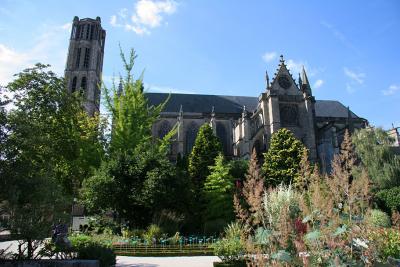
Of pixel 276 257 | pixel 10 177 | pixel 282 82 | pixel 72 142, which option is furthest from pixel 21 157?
pixel 282 82

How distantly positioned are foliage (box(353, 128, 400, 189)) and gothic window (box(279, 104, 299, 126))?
10.8 m

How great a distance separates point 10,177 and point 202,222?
658 inches

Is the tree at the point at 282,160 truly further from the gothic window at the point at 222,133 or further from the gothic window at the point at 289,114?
the gothic window at the point at 222,133

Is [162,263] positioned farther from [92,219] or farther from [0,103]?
[92,219]

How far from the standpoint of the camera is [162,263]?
11.9 meters

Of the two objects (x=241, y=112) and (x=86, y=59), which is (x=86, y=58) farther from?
(x=241, y=112)

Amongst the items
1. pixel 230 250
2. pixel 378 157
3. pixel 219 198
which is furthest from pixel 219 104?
pixel 230 250

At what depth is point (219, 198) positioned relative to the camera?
2416 cm

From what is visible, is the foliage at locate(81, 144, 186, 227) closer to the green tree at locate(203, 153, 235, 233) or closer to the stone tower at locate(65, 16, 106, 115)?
the green tree at locate(203, 153, 235, 233)

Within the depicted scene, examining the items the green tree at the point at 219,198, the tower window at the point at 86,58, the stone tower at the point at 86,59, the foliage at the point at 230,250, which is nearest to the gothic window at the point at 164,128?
the stone tower at the point at 86,59

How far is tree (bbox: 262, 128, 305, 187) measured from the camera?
29828 millimetres

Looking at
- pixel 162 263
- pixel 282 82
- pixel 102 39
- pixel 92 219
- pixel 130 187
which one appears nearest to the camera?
pixel 162 263

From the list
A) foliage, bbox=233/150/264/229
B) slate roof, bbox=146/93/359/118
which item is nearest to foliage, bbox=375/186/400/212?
foliage, bbox=233/150/264/229

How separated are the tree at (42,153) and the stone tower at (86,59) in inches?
1030
